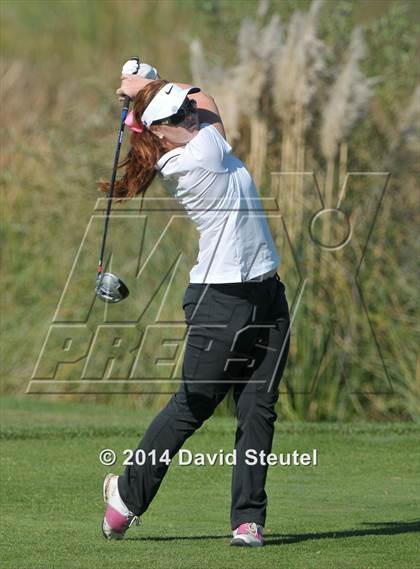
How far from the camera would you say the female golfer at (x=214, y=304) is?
515 centimetres

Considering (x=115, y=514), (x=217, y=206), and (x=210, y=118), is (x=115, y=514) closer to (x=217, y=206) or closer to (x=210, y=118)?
(x=217, y=206)

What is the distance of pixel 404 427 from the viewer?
899cm

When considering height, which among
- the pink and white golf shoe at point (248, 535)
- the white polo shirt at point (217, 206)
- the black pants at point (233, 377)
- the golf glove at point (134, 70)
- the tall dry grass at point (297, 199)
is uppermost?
the golf glove at point (134, 70)

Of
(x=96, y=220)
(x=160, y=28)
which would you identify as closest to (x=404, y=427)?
(x=96, y=220)

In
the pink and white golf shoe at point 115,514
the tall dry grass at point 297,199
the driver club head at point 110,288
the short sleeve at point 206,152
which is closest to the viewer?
the short sleeve at point 206,152

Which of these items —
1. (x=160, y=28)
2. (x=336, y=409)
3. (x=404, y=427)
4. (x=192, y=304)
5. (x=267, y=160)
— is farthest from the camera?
(x=160, y=28)

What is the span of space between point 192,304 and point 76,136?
7459 mm

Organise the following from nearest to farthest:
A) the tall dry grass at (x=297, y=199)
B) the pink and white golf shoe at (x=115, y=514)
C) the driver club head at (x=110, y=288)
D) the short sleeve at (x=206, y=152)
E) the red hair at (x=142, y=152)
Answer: the short sleeve at (x=206, y=152) < the red hair at (x=142, y=152) < the pink and white golf shoe at (x=115, y=514) < the driver club head at (x=110, y=288) < the tall dry grass at (x=297, y=199)

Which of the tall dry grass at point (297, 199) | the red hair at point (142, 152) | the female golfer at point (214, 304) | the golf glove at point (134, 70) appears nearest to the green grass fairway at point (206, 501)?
the female golfer at point (214, 304)

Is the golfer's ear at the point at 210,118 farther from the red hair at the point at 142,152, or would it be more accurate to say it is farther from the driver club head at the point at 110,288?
the driver club head at the point at 110,288

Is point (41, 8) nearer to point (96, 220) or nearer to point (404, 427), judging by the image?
point (96, 220)

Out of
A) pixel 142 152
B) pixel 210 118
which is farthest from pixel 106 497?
pixel 210 118

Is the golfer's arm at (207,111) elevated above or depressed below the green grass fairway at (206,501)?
above

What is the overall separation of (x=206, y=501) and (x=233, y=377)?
1.52m
